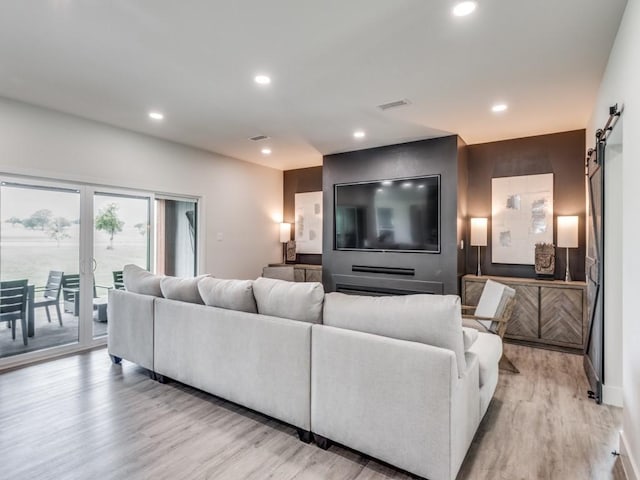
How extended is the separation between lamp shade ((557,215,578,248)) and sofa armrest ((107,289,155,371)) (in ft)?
15.0

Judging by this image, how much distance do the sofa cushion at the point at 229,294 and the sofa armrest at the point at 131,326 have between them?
682 mm

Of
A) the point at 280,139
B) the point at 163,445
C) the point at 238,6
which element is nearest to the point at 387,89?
the point at 238,6

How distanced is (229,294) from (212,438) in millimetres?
945

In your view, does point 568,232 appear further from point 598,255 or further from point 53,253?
point 53,253

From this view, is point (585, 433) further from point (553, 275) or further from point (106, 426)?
point (106, 426)

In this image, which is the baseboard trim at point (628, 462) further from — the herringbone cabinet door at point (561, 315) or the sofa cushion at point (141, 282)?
the sofa cushion at point (141, 282)

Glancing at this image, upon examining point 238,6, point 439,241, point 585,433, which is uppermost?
point 238,6

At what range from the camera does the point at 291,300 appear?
Result: 2340mm

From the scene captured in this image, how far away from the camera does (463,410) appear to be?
1.86 meters

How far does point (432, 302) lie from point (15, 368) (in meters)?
4.09

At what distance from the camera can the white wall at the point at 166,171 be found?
12.1 ft

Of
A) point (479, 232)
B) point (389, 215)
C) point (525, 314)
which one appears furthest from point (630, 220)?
point (389, 215)

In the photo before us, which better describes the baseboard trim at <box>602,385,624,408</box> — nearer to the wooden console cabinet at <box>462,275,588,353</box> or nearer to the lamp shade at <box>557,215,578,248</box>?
the wooden console cabinet at <box>462,275,588,353</box>

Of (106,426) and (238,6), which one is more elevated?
(238,6)
